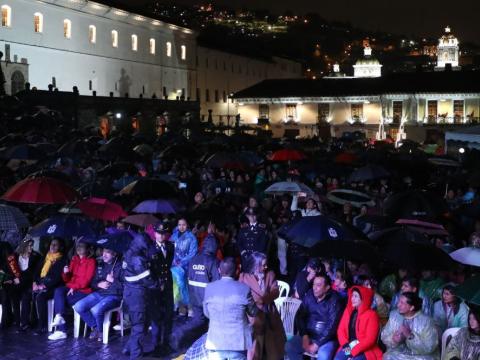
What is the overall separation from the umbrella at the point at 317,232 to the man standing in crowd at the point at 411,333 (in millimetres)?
2380

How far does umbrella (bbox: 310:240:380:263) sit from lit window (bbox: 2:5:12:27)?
43126mm

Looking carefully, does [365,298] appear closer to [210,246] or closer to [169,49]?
[210,246]

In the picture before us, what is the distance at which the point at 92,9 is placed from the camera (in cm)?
Result: 5603

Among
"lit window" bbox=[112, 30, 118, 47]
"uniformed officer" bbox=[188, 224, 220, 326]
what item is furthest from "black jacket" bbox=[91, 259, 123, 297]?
"lit window" bbox=[112, 30, 118, 47]

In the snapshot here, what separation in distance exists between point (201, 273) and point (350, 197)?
20.9 feet

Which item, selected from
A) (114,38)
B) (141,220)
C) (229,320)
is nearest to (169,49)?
(114,38)

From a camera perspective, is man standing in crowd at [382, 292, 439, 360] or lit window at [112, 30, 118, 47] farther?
lit window at [112, 30, 118, 47]

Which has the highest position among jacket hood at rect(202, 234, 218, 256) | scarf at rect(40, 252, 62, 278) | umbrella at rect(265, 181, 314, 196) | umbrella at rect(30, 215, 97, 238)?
umbrella at rect(265, 181, 314, 196)

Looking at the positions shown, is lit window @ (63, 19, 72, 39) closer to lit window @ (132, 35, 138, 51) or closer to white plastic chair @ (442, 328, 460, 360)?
lit window @ (132, 35, 138, 51)

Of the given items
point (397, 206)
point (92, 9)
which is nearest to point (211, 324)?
point (397, 206)

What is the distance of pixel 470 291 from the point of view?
7.01 metres

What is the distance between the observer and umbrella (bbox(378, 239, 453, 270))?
28.2 feet

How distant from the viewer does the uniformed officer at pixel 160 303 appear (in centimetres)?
905

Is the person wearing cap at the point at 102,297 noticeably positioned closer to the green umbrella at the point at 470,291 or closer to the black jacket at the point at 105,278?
the black jacket at the point at 105,278
